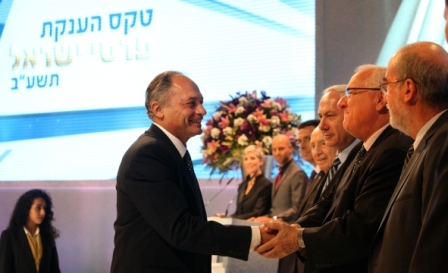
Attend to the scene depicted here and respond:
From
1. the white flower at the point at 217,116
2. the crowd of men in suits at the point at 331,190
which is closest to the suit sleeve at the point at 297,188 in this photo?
the white flower at the point at 217,116

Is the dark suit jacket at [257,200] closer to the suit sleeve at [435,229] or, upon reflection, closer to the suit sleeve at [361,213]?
the suit sleeve at [361,213]

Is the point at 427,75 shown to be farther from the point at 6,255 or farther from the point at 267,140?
the point at 6,255

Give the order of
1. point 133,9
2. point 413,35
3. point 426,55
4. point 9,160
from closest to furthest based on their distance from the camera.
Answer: point 426,55 < point 413,35 < point 133,9 < point 9,160

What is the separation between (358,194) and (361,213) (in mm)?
98

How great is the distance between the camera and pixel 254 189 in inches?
206

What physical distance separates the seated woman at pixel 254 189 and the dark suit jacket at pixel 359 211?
2.38 metres

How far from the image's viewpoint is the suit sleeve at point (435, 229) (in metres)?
1.81

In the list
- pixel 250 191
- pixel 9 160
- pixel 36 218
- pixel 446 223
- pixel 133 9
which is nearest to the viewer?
pixel 446 223

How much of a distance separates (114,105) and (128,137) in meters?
0.38

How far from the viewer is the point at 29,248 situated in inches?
259

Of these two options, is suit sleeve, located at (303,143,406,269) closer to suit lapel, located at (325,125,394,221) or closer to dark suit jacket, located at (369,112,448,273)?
suit lapel, located at (325,125,394,221)

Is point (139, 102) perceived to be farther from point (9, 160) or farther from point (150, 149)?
point (150, 149)

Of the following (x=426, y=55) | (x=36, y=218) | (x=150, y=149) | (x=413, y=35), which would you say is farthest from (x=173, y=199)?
(x=36, y=218)

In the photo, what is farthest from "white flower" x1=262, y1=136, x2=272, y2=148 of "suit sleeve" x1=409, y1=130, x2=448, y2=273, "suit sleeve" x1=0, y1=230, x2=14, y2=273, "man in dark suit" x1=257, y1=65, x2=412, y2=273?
"suit sleeve" x1=409, y1=130, x2=448, y2=273
